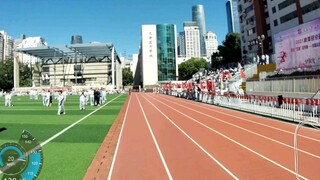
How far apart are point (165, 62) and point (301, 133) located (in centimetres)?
10282

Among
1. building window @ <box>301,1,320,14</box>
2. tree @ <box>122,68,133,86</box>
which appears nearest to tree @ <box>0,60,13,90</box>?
tree @ <box>122,68,133,86</box>

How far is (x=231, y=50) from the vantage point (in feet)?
275

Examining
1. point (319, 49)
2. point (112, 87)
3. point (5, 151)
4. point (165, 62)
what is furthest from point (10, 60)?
point (5, 151)

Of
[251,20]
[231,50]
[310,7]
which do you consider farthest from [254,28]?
[310,7]

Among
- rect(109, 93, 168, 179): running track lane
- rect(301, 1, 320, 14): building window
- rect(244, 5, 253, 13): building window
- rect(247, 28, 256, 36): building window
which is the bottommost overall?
rect(109, 93, 168, 179): running track lane

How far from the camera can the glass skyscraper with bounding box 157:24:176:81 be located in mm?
113250

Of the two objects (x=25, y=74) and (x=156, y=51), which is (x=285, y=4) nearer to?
(x=156, y=51)

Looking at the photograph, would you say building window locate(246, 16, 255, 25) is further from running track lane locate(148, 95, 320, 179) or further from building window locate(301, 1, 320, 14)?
running track lane locate(148, 95, 320, 179)
